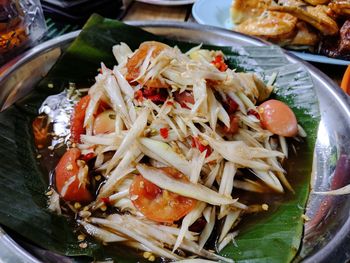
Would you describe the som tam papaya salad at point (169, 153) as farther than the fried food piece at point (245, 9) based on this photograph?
No

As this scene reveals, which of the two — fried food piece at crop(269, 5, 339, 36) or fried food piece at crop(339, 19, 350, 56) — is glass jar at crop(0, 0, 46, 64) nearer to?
fried food piece at crop(269, 5, 339, 36)

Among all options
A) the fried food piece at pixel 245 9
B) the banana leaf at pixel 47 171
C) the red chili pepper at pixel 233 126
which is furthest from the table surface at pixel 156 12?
the red chili pepper at pixel 233 126

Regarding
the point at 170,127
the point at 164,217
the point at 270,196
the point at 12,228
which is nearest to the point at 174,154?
the point at 170,127

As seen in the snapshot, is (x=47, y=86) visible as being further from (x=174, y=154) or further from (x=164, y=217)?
(x=164, y=217)

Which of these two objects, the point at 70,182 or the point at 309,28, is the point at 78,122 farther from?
the point at 309,28

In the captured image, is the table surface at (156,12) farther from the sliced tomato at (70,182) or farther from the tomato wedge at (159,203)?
the tomato wedge at (159,203)

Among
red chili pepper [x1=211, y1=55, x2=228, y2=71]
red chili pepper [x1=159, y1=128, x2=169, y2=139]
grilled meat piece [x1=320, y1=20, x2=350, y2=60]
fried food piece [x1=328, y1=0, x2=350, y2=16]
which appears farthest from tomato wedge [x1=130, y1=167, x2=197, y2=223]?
fried food piece [x1=328, y1=0, x2=350, y2=16]
